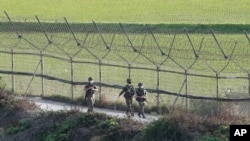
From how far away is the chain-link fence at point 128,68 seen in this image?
3347cm

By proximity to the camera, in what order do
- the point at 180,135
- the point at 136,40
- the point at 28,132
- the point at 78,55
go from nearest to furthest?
the point at 180,135 → the point at 28,132 → the point at 78,55 → the point at 136,40

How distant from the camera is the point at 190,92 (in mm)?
33406

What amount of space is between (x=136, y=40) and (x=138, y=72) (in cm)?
577

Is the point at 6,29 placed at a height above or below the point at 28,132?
above

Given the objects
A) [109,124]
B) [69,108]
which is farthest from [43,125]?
[109,124]

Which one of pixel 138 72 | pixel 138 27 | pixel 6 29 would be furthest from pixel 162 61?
pixel 138 27

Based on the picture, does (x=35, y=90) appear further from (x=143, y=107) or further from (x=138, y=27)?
(x=138, y=27)

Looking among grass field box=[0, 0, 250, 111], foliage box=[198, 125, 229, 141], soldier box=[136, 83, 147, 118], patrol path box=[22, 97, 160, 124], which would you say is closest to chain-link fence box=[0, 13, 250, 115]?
grass field box=[0, 0, 250, 111]

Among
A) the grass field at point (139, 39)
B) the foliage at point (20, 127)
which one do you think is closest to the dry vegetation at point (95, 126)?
the foliage at point (20, 127)

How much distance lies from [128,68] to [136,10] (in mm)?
26305

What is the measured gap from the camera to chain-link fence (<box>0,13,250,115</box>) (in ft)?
110

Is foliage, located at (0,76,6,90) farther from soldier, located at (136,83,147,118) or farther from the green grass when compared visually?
the green grass

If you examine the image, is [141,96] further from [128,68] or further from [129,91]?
[128,68]

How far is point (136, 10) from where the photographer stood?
203 feet
